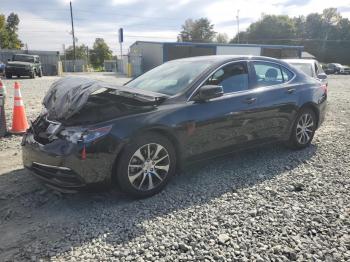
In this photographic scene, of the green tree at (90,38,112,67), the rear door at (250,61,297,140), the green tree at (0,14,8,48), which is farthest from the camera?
the green tree at (90,38,112,67)

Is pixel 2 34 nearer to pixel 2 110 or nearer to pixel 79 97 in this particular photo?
pixel 2 110

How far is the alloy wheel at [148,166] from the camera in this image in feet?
11.3

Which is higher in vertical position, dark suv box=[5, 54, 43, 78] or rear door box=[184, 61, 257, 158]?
dark suv box=[5, 54, 43, 78]

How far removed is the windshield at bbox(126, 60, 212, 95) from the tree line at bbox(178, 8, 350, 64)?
70.8m

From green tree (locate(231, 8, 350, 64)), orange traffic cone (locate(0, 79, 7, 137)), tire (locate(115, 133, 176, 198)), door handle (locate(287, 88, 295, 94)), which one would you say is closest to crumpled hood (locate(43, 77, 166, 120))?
tire (locate(115, 133, 176, 198))

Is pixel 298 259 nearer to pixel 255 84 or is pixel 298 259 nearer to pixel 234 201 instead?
pixel 234 201

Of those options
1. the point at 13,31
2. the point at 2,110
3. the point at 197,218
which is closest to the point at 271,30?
the point at 13,31

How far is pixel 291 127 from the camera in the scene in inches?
199

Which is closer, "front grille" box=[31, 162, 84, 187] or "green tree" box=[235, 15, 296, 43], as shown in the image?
"front grille" box=[31, 162, 84, 187]

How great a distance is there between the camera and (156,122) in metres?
3.52

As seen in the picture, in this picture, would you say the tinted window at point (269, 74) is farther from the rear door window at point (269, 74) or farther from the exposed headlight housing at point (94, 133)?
the exposed headlight housing at point (94, 133)

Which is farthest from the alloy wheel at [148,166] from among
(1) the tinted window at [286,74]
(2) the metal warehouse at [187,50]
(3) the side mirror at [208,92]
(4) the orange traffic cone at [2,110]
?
(2) the metal warehouse at [187,50]

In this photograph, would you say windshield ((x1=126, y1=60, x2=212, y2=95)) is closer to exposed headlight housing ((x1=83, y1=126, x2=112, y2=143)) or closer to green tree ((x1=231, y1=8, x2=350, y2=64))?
exposed headlight housing ((x1=83, y1=126, x2=112, y2=143))

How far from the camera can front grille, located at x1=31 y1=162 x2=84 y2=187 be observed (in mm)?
3229
